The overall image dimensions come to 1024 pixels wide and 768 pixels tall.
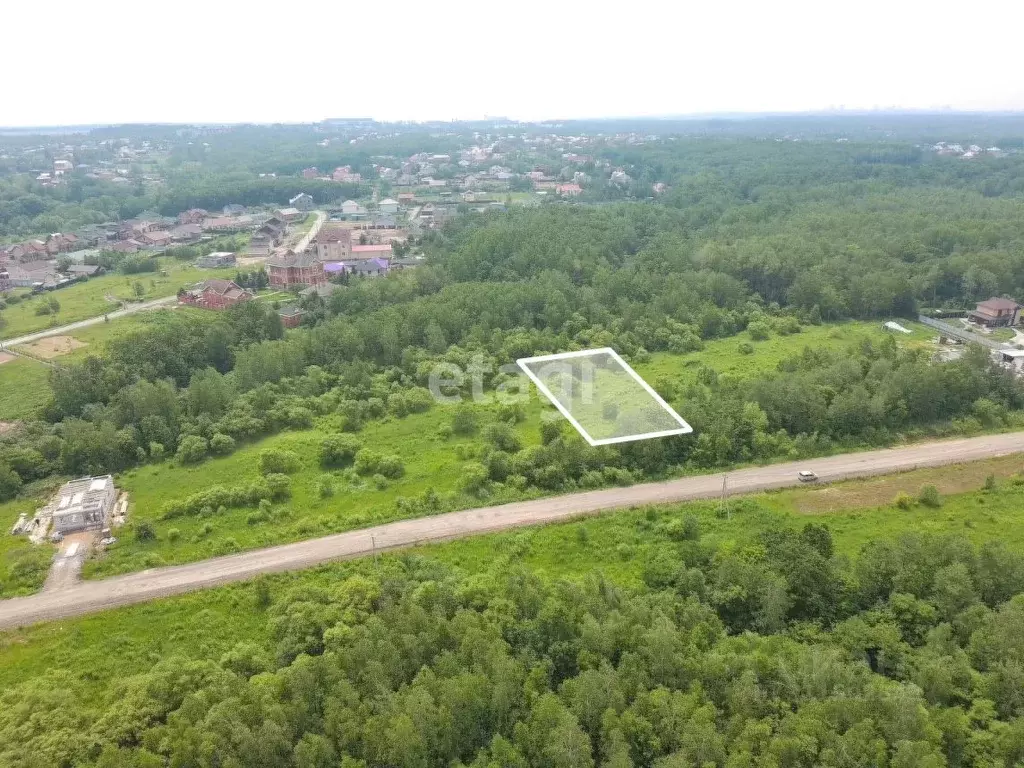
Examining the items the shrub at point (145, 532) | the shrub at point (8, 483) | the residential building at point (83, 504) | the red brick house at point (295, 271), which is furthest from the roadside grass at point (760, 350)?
the red brick house at point (295, 271)

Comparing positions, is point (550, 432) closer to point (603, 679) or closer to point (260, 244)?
point (603, 679)

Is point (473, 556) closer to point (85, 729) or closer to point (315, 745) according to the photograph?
point (315, 745)

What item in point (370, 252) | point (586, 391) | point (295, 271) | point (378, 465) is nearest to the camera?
point (378, 465)

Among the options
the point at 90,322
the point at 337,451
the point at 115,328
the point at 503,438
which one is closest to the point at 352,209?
the point at 90,322

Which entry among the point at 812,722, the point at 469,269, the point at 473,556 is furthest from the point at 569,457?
the point at 469,269

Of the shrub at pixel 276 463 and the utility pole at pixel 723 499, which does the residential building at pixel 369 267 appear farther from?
the utility pole at pixel 723 499
